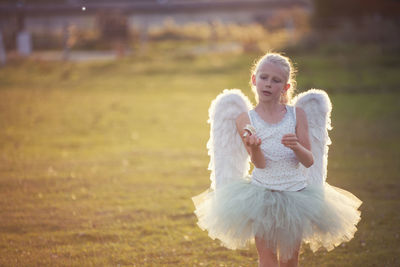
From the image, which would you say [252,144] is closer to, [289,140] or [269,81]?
[289,140]

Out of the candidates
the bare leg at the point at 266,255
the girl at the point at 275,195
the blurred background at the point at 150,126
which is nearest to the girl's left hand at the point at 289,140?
the girl at the point at 275,195

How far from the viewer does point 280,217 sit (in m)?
3.63

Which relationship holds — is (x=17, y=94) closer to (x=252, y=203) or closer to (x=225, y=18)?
(x=252, y=203)

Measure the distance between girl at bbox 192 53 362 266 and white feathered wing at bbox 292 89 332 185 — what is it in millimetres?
105

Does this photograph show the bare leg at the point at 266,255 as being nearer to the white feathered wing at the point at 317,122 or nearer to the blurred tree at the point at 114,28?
the white feathered wing at the point at 317,122

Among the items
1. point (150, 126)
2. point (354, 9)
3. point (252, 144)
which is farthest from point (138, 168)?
point (354, 9)

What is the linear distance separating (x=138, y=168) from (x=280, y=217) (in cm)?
556

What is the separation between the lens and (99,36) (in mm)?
32188

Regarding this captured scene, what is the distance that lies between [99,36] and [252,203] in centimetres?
3000

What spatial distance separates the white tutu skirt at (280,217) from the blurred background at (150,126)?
1306 mm

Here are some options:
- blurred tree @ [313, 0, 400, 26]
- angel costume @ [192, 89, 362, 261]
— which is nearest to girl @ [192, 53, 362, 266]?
angel costume @ [192, 89, 362, 261]

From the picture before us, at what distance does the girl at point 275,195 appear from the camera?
144 inches

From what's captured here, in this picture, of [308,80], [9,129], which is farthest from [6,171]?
[308,80]

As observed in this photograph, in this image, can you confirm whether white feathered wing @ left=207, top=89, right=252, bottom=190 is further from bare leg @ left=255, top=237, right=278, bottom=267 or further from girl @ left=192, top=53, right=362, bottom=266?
bare leg @ left=255, top=237, right=278, bottom=267
